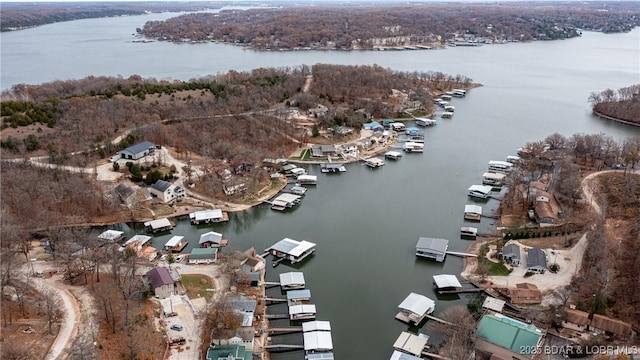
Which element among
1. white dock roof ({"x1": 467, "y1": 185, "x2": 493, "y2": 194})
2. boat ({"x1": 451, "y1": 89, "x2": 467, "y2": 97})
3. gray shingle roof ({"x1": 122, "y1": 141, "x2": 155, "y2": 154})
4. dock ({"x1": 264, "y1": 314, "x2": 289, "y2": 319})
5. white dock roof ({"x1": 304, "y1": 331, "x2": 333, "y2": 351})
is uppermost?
boat ({"x1": 451, "y1": 89, "x2": 467, "y2": 97})

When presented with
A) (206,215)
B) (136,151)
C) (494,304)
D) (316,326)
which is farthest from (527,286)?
(136,151)

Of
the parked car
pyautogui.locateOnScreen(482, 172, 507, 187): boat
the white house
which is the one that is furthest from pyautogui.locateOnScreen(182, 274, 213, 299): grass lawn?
pyautogui.locateOnScreen(482, 172, 507, 187): boat

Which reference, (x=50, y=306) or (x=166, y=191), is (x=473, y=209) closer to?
(x=166, y=191)

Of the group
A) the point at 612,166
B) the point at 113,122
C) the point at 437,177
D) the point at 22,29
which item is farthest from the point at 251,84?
the point at 22,29

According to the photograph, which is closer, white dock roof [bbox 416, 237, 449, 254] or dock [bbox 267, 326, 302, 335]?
dock [bbox 267, 326, 302, 335]

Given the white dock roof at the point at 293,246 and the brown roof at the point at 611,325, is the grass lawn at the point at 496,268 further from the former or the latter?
the white dock roof at the point at 293,246

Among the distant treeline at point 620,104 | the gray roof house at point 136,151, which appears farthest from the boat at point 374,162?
the distant treeline at point 620,104

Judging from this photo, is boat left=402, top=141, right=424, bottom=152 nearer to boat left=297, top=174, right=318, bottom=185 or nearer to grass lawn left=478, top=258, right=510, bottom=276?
boat left=297, top=174, right=318, bottom=185
